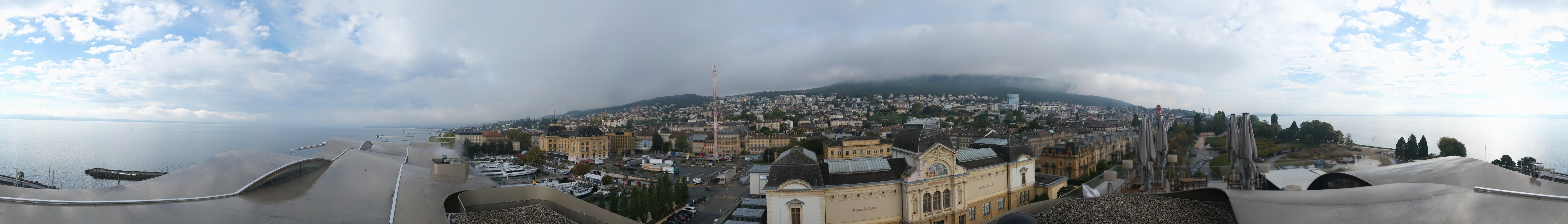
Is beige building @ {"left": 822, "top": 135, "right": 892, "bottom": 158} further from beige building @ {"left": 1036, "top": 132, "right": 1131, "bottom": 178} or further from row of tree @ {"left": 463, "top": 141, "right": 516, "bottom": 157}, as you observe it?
row of tree @ {"left": 463, "top": 141, "right": 516, "bottom": 157}

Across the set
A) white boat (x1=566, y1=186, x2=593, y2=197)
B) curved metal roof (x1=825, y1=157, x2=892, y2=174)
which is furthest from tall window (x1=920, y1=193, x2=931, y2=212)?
white boat (x1=566, y1=186, x2=593, y2=197)

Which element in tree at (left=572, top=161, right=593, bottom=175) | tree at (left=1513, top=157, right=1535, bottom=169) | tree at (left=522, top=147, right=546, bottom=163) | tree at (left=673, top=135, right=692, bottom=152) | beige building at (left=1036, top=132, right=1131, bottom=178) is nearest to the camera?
tree at (left=1513, top=157, right=1535, bottom=169)

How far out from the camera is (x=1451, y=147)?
9.69 m

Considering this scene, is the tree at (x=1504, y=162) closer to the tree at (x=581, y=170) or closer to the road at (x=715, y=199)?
the road at (x=715, y=199)

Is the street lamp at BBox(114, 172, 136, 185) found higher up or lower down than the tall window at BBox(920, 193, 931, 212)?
higher up

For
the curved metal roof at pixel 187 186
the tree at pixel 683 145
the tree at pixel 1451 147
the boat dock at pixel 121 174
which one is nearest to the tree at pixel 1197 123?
the tree at pixel 1451 147

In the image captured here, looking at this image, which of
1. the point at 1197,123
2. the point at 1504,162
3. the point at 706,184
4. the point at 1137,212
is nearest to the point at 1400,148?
the point at 1504,162

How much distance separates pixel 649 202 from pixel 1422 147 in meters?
18.0

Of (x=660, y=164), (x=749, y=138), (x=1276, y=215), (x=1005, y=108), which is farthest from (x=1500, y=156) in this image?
(x=1005, y=108)

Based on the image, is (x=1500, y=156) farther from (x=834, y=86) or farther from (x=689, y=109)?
(x=834, y=86)

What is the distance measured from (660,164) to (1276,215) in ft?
97.8

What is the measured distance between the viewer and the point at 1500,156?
26.2 ft

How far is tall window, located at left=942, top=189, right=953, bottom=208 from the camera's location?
11859 mm

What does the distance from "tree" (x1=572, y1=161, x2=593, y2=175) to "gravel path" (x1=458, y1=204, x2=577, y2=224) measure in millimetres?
18905
